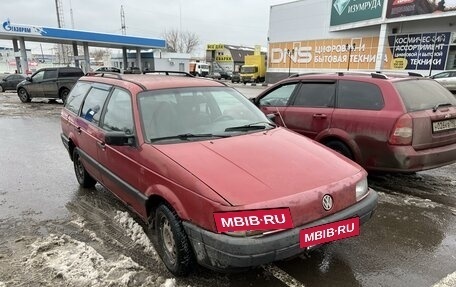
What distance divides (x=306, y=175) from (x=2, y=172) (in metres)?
5.56

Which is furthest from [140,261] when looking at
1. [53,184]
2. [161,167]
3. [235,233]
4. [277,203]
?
[53,184]

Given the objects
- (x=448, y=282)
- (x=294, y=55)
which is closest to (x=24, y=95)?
(x=448, y=282)

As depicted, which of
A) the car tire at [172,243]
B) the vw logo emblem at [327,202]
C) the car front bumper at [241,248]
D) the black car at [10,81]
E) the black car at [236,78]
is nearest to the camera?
the car front bumper at [241,248]

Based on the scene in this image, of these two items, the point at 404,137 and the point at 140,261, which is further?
the point at 404,137

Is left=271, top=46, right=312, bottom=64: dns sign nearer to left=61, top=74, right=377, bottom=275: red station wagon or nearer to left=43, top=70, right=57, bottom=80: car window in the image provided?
left=43, top=70, right=57, bottom=80: car window

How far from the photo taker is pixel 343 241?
3674 mm

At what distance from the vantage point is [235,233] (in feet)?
8.03

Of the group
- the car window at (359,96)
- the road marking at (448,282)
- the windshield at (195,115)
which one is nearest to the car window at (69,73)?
the car window at (359,96)

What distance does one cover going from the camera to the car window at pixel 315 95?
551 cm

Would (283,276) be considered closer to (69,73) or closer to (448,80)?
(69,73)

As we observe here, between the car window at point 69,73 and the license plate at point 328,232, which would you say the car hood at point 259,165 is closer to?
the license plate at point 328,232

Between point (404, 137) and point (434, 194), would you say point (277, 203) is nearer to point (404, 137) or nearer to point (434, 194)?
point (404, 137)

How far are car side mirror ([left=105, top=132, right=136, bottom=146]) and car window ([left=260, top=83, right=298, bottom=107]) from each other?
133 inches

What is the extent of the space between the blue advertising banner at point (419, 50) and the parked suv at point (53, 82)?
2525cm
